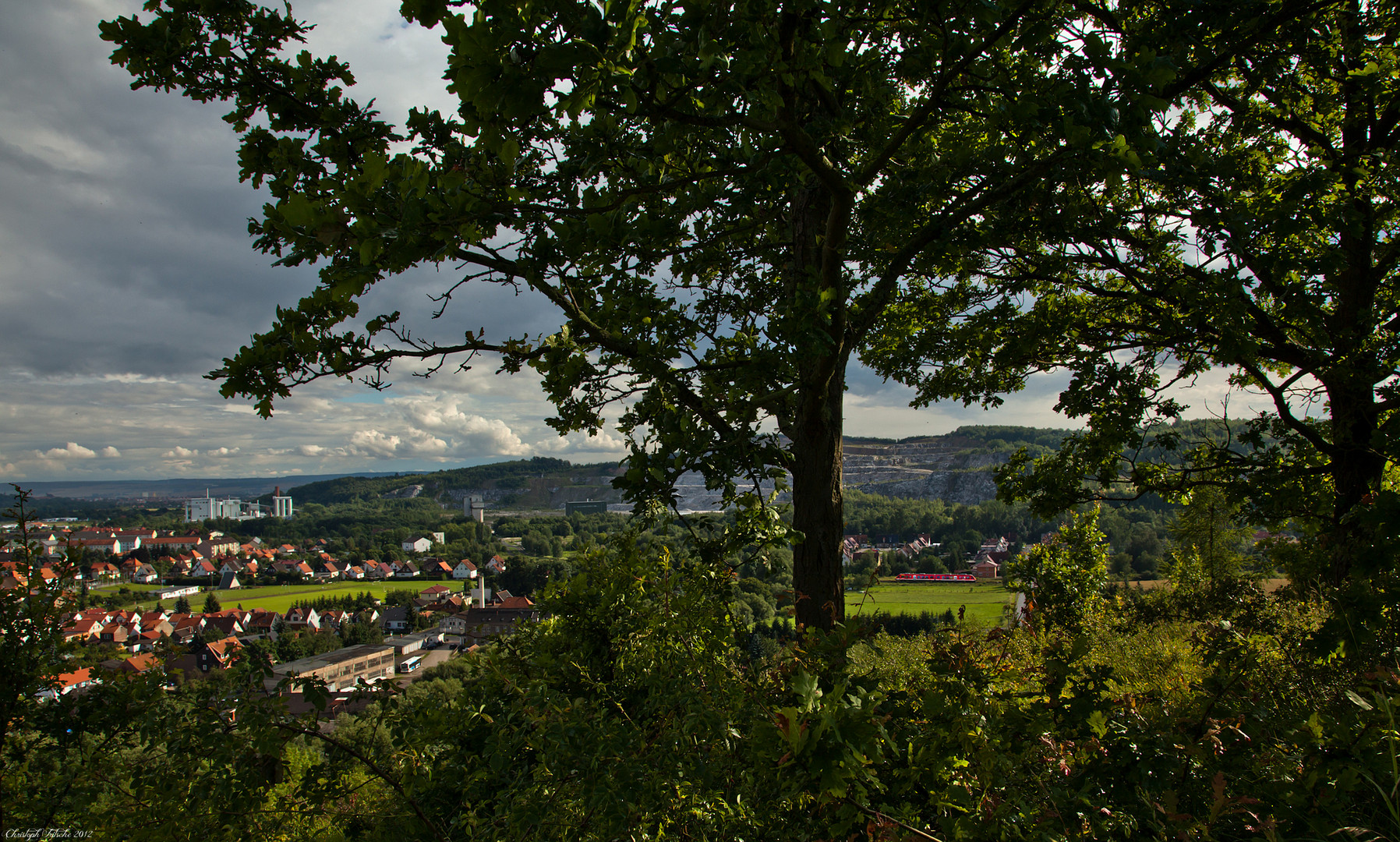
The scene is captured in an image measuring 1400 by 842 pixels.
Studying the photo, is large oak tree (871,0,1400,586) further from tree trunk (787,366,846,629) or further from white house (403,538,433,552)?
white house (403,538,433,552)

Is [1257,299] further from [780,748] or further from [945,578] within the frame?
[945,578]

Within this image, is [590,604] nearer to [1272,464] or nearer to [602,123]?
[602,123]

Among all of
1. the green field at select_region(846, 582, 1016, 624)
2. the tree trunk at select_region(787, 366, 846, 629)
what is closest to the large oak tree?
the tree trunk at select_region(787, 366, 846, 629)

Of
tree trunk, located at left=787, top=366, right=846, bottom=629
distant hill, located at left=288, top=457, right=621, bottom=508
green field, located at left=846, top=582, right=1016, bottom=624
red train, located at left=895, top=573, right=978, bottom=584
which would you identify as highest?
tree trunk, located at left=787, top=366, right=846, bottom=629

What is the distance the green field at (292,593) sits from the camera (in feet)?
152

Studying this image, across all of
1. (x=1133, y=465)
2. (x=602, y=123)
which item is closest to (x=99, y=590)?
(x=602, y=123)

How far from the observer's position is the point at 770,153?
303cm

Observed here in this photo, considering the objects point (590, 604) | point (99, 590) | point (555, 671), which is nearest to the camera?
point (555, 671)

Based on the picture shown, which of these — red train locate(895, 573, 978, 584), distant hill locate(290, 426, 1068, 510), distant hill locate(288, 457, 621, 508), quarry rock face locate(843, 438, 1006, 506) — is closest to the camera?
red train locate(895, 573, 978, 584)

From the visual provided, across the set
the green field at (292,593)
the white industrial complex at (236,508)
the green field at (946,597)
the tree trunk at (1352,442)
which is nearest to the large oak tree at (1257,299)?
the tree trunk at (1352,442)

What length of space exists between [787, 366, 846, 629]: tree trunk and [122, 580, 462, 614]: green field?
5166 cm

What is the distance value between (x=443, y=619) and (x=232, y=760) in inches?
1803

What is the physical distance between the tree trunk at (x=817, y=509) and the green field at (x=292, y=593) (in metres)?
51.7

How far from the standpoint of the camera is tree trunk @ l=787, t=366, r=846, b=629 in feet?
14.5
